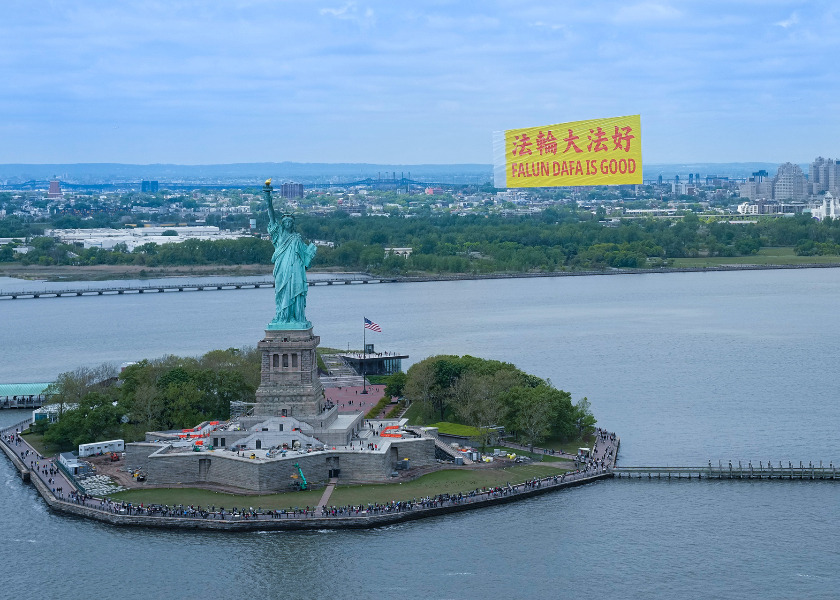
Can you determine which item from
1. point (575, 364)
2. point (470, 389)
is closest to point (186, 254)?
point (575, 364)

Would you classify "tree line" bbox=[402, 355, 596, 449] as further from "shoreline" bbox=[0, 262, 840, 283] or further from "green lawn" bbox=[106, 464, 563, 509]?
"shoreline" bbox=[0, 262, 840, 283]

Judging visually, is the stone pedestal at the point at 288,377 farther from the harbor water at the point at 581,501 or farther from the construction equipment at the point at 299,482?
the harbor water at the point at 581,501

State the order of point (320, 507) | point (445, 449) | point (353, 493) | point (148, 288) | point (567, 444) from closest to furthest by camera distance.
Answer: point (320, 507) < point (353, 493) < point (445, 449) < point (567, 444) < point (148, 288)

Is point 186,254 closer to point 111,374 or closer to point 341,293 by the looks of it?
point 341,293

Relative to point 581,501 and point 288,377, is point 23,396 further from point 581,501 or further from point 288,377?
point 581,501

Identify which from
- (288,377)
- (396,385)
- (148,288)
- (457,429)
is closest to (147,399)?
(288,377)

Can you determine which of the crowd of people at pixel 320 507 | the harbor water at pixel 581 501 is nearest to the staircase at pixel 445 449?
the crowd of people at pixel 320 507
